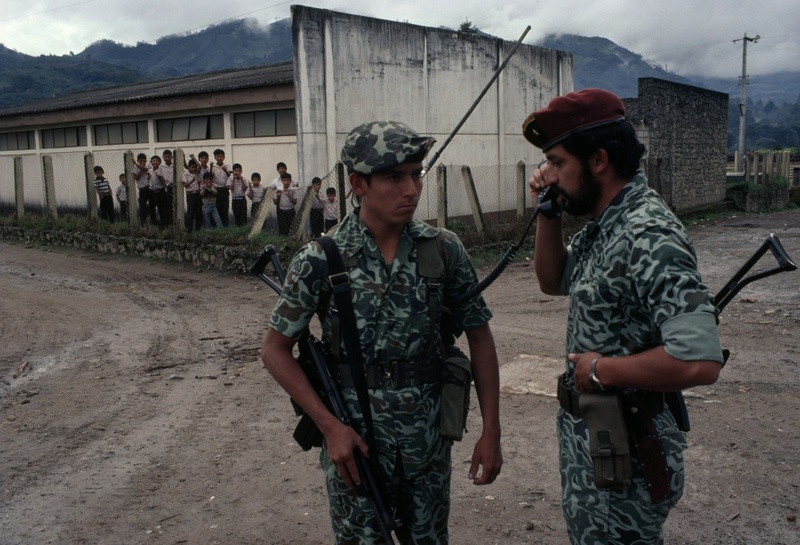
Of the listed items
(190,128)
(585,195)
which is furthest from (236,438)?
(190,128)

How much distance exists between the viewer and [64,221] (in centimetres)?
1667

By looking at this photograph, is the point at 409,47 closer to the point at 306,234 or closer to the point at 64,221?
the point at 306,234

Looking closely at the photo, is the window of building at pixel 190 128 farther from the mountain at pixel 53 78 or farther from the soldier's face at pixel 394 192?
the mountain at pixel 53 78

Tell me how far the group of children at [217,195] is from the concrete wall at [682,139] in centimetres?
981

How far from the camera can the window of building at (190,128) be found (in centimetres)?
1631

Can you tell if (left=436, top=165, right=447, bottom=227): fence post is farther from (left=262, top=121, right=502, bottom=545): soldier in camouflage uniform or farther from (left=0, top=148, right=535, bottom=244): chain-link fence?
(left=262, top=121, right=502, bottom=545): soldier in camouflage uniform

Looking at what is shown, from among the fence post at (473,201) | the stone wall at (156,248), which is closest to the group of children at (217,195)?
the stone wall at (156,248)

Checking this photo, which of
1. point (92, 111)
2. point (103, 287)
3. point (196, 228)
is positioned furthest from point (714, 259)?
point (92, 111)

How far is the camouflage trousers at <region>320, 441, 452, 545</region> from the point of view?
7.97 feet

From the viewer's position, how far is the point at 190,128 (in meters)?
16.9

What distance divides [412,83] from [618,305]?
13904mm

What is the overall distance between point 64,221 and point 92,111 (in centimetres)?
386

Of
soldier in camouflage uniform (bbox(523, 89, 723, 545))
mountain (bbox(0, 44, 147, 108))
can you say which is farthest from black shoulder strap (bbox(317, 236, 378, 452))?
mountain (bbox(0, 44, 147, 108))

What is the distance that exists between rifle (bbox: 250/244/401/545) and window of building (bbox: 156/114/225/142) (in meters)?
14.4
